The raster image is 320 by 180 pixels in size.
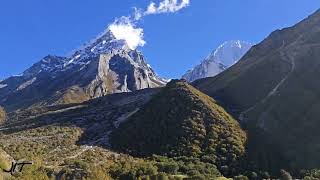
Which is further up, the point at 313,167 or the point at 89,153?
the point at 89,153

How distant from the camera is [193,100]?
17325cm

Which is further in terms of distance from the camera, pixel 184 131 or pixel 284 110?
pixel 284 110

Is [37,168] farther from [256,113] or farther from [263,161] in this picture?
[256,113]

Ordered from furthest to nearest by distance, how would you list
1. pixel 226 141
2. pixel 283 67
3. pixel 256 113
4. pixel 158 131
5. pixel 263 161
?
1. pixel 283 67
2. pixel 256 113
3. pixel 158 131
4. pixel 226 141
5. pixel 263 161

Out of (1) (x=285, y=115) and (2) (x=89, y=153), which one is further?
(1) (x=285, y=115)

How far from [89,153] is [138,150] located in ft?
44.6

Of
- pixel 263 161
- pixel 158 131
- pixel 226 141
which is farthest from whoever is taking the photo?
pixel 158 131

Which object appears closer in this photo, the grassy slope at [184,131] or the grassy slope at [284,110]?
the grassy slope at [284,110]

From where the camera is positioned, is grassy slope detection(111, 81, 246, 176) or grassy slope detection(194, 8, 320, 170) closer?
grassy slope detection(194, 8, 320, 170)

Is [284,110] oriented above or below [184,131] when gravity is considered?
above

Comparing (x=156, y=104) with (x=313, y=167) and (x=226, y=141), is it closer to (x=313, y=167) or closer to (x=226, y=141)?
(x=226, y=141)

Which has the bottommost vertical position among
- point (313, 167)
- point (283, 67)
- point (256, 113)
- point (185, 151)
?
point (313, 167)

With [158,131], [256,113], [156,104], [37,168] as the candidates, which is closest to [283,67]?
[256,113]

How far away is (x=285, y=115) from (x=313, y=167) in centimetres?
3458
